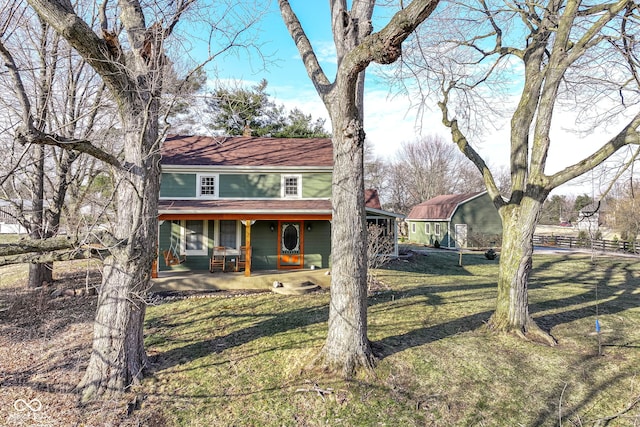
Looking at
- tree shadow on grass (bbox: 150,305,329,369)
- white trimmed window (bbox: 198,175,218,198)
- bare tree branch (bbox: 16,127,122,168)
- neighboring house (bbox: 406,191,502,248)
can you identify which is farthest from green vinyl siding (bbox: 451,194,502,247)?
bare tree branch (bbox: 16,127,122,168)


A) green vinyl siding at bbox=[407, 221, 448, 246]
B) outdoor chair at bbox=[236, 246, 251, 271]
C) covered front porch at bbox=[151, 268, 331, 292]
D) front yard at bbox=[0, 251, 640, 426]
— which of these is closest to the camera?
front yard at bbox=[0, 251, 640, 426]

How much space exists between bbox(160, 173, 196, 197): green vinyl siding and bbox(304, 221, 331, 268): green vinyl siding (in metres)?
4.77

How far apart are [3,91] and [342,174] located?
8.69 m

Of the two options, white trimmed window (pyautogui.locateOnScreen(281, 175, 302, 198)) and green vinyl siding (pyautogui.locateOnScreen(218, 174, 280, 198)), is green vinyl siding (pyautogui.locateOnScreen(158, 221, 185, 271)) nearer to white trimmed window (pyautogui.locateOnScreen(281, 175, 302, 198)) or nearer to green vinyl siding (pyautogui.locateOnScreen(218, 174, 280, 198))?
green vinyl siding (pyautogui.locateOnScreen(218, 174, 280, 198))

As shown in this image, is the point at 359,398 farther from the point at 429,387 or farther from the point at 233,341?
the point at 233,341

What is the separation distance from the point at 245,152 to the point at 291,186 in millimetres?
2795

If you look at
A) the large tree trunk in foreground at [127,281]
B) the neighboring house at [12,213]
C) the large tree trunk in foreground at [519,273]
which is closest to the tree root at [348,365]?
the large tree trunk in foreground at [127,281]

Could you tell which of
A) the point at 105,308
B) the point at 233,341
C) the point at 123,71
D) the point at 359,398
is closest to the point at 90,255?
the point at 105,308

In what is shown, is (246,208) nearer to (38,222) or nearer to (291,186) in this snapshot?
(291,186)

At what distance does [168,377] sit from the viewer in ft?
16.1

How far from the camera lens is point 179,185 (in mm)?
13344

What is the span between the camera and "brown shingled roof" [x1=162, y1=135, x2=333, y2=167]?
13789 mm

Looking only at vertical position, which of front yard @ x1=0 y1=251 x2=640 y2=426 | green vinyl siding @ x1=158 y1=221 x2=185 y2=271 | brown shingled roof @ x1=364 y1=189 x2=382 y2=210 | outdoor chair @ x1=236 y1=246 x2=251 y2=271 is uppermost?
brown shingled roof @ x1=364 y1=189 x2=382 y2=210

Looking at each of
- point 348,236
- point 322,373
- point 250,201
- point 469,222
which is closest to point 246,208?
point 250,201
